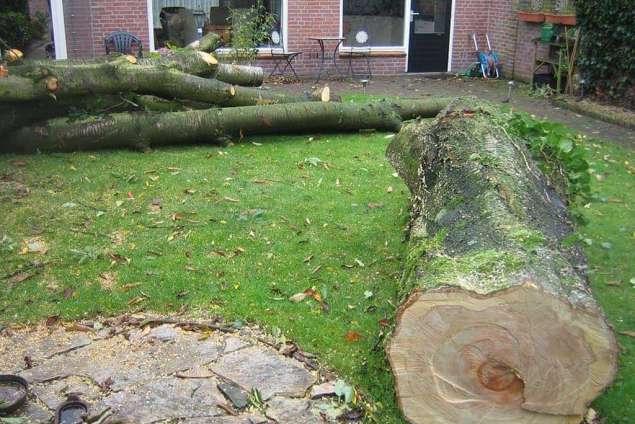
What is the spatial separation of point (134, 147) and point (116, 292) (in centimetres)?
372

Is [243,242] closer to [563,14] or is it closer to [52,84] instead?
[52,84]

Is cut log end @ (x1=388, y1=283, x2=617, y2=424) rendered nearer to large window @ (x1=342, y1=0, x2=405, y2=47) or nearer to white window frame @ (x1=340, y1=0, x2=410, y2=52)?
white window frame @ (x1=340, y1=0, x2=410, y2=52)

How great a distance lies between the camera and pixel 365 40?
15070 mm

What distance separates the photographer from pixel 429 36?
15.4 m

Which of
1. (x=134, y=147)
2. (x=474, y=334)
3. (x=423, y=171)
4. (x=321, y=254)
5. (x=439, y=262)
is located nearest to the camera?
(x=474, y=334)

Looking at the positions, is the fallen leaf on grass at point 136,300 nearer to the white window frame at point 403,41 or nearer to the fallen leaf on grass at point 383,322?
the fallen leaf on grass at point 383,322

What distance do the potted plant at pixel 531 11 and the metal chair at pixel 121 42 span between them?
771 centimetres

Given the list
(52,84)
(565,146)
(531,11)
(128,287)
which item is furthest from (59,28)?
(565,146)

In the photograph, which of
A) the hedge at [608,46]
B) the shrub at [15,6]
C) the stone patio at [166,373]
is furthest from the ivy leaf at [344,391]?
the shrub at [15,6]

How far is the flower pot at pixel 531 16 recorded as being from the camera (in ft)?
44.4

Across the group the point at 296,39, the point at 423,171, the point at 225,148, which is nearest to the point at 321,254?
the point at 423,171

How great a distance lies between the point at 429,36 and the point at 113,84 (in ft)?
30.6

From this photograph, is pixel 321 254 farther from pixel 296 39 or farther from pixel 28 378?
pixel 296 39

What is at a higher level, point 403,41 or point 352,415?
point 403,41
